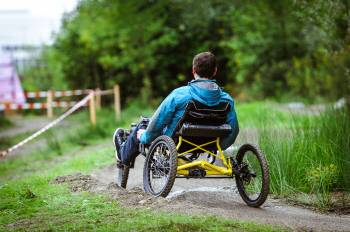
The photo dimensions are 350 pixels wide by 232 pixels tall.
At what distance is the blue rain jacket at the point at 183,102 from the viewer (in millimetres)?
6703

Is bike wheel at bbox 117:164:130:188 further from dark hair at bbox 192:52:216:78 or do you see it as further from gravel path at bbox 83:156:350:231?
dark hair at bbox 192:52:216:78

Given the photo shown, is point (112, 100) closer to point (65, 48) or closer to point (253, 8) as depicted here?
point (65, 48)

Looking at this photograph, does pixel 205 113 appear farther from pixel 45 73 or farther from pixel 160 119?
pixel 45 73

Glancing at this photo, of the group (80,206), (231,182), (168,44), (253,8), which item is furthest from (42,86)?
(80,206)

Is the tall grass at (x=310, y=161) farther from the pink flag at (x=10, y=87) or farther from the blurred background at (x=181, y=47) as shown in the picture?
the pink flag at (x=10, y=87)

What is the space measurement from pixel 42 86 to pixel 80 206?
67.5ft

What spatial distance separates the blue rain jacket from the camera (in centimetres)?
670

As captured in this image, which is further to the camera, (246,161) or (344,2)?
(344,2)

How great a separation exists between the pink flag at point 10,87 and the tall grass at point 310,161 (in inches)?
621

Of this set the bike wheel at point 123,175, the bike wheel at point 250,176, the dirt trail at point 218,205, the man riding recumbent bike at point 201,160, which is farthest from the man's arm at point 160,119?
the bike wheel at point 250,176

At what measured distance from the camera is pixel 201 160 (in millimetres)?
6848

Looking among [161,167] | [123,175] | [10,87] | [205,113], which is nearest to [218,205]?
[161,167]

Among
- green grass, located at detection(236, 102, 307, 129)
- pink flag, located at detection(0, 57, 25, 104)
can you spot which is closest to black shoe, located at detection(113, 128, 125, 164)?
green grass, located at detection(236, 102, 307, 129)

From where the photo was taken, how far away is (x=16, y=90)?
22953 mm
